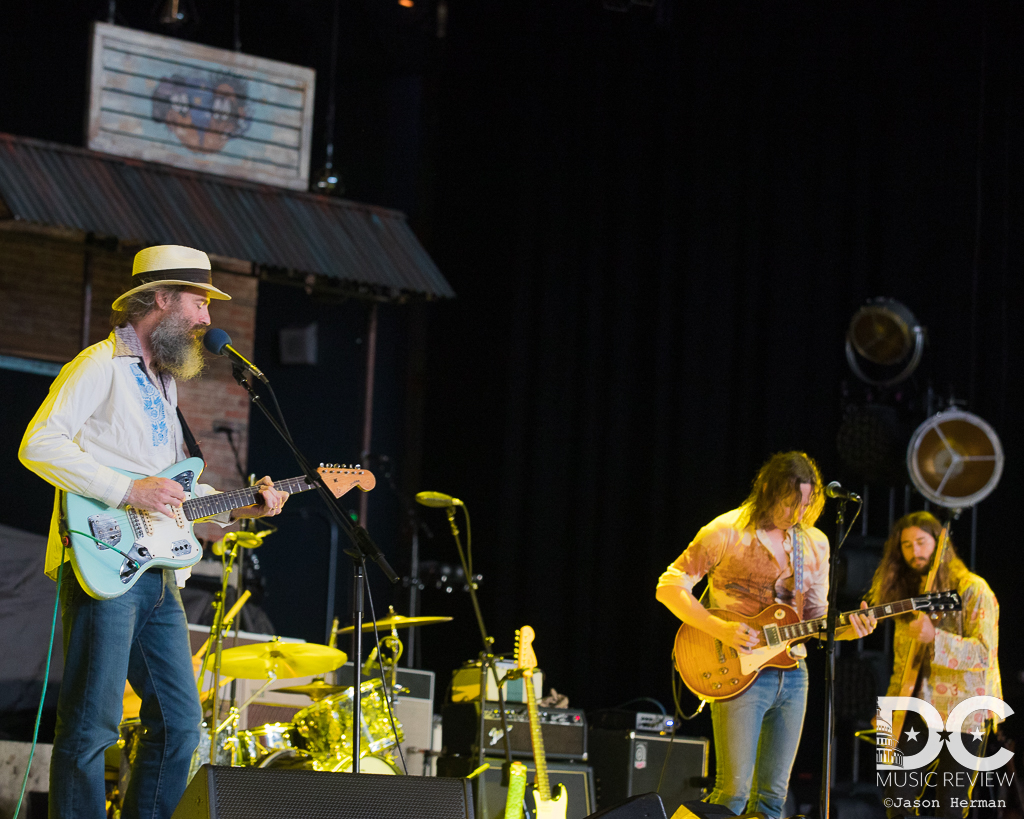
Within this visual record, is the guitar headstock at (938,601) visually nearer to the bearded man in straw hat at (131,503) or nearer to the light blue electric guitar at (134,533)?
the light blue electric guitar at (134,533)

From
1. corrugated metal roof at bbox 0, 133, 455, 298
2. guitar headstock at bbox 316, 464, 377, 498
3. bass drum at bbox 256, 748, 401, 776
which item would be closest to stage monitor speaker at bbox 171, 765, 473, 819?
guitar headstock at bbox 316, 464, 377, 498

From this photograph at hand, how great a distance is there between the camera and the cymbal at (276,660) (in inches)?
Answer: 200

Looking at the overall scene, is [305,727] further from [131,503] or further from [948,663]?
[948,663]

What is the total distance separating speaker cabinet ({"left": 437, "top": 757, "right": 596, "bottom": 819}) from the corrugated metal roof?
3.94 m

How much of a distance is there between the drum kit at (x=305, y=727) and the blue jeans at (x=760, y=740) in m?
1.36

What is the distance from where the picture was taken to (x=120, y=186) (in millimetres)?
8070

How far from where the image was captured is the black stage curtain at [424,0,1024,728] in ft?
24.1

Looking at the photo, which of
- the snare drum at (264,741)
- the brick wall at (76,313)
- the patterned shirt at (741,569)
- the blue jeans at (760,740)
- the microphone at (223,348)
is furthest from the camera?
the brick wall at (76,313)

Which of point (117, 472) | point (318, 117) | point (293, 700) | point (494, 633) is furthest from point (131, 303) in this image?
point (318, 117)

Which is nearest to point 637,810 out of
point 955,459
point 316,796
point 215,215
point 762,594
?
point 316,796

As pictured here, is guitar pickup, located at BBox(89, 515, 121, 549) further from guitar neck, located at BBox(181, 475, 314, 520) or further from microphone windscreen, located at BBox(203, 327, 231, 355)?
microphone windscreen, located at BBox(203, 327, 231, 355)

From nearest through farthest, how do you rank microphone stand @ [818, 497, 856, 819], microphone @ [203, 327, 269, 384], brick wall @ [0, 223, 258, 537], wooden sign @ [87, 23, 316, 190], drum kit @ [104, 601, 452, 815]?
microphone @ [203, 327, 269, 384] < microphone stand @ [818, 497, 856, 819] < drum kit @ [104, 601, 452, 815] < wooden sign @ [87, 23, 316, 190] < brick wall @ [0, 223, 258, 537]

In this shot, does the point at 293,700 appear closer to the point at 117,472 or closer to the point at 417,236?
the point at 117,472

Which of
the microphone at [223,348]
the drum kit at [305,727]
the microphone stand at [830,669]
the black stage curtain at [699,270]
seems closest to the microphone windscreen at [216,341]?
the microphone at [223,348]
